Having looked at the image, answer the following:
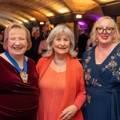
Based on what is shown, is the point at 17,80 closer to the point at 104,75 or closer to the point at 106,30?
the point at 104,75

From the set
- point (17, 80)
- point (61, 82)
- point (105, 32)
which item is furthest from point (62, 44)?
point (17, 80)

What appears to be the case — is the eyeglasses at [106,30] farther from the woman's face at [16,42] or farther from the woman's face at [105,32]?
the woman's face at [16,42]

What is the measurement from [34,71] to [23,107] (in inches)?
15.4

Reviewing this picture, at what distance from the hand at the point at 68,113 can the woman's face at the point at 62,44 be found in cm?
56

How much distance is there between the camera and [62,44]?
2.73m

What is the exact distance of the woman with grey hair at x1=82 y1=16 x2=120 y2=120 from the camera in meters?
2.80

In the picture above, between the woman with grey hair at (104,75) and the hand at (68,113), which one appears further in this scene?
the woman with grey hair at (104,75)

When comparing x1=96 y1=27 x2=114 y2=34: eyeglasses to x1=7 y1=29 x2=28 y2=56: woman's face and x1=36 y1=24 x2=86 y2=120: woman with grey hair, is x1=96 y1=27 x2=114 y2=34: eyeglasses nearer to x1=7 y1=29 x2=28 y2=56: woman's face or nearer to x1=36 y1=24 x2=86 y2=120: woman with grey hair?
x1=36 y1=24 x2=86 y2=120: woman with grey hair

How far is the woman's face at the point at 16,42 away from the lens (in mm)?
2523

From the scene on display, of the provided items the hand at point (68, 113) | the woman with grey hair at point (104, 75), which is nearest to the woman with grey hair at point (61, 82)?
the hand at point (68, 113)

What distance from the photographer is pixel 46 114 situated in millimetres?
2742

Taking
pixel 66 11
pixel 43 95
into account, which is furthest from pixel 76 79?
pixel 66 11

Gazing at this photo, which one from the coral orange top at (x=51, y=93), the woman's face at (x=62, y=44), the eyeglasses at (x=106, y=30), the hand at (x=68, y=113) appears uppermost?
the eyeglasses at (x=106, y=30)

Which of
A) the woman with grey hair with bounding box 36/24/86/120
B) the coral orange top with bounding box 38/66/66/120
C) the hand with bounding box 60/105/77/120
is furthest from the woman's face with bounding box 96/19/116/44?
the hand with bounding box 60/105/77/120
